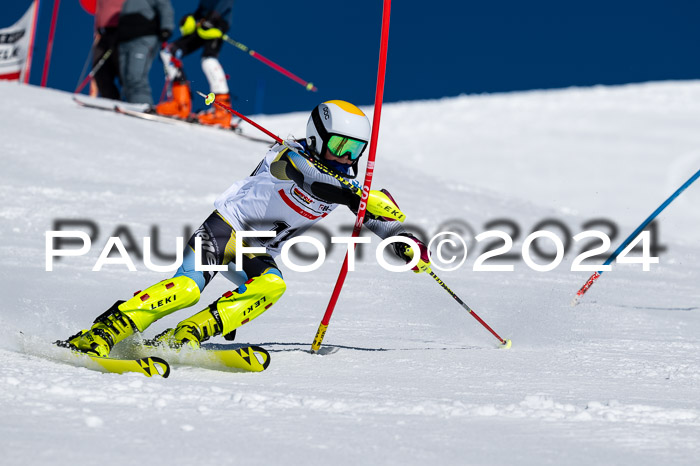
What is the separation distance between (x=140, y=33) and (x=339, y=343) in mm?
8672

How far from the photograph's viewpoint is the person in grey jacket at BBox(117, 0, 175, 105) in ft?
40.0

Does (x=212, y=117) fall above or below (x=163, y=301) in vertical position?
above

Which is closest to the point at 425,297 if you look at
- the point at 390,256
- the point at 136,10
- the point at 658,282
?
the point at 390,256

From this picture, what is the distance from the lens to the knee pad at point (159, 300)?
3705mm

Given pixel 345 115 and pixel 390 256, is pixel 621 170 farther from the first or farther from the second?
pixel 345 115

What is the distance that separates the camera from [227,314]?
3.82 metres

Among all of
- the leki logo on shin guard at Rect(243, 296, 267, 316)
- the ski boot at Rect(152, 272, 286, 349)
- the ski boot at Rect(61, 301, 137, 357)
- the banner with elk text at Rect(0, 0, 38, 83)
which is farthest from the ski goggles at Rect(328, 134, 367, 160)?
the banner with elk text at Rect(0, 0, 38, 83)

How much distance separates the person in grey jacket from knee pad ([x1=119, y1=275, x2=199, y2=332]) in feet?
29.9

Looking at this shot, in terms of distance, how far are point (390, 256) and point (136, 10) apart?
19.8 ft

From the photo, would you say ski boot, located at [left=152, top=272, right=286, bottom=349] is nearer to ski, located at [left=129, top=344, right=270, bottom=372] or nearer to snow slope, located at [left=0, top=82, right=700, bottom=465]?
ski, located at [left=129, top=344, right=270, bottom=372]

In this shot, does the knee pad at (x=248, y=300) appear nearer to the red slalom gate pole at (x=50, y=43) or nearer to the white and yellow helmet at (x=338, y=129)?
the white and yellow helmet at (x=338, y=129)

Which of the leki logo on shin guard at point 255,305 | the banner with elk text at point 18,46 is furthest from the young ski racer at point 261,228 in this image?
the banner with elk text at point 18,46

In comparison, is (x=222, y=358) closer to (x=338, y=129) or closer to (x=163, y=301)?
(x=163, y=301)

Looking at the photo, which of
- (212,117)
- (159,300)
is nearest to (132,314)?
(159,300)
